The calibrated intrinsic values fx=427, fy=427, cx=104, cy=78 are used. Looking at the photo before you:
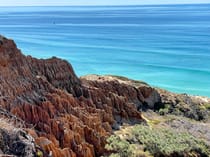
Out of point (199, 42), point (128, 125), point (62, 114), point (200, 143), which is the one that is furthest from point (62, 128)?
point (199, 42)

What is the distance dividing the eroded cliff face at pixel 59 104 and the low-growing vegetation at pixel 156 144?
5.74 feet

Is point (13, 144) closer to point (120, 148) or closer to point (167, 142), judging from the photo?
point (120, 148)

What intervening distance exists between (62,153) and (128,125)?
13281 mm

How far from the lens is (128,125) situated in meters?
41.5

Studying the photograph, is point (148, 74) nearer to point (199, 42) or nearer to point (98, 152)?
point (199, 42)

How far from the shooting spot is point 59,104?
1410 inches

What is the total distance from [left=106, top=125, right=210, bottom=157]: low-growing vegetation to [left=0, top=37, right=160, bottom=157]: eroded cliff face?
1.75 m

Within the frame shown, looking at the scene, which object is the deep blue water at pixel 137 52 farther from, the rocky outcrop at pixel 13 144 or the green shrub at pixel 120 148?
the rocky outcrop at pixel 13 144

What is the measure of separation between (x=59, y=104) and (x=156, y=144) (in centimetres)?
874

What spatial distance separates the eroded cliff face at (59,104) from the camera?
1256 inches

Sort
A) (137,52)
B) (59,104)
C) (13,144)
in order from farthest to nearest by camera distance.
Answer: (137,52) < (59,104) < (13,144)

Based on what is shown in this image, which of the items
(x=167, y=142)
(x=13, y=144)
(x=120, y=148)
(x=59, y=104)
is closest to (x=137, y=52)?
(x=167, y=142)

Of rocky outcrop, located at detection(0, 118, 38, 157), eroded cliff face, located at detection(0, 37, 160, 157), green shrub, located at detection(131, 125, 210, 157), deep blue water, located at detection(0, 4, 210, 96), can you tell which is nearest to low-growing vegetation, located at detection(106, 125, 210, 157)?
green shrub, located at detection(131, 125, 210, 157)

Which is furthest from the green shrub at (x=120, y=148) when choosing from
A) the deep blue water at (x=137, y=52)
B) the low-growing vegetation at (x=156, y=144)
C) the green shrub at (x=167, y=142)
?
the deep blue water at (x=137, y=52)
